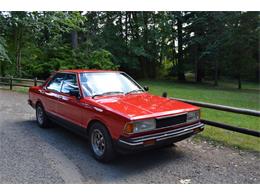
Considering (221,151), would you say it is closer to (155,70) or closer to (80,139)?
(80,139)

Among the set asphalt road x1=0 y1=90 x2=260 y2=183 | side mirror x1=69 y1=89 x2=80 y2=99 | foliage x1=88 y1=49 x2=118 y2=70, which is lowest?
asphalt road x1=0 y1=90 x2=260 y2=183

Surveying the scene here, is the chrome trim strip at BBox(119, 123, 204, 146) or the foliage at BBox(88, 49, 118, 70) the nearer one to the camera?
the chrome trim strip at BBox(119, 123, 204, 146)

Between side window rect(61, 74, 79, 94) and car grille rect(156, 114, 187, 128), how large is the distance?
77.3 inches

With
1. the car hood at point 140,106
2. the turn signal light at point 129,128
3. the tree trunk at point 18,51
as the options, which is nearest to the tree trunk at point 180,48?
the tree trunk at point 18,51

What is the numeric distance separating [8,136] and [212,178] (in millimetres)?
4584

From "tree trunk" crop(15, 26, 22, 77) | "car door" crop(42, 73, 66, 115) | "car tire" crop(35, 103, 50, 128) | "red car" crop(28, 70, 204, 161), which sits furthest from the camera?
"tree trunk" crop(15, 26, 22, 77)

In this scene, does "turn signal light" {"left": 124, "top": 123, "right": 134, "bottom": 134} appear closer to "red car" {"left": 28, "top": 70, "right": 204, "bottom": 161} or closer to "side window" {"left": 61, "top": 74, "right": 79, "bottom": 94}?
"red car" {"left": 28, "top": 70, "right": 204, "bottom": 161}

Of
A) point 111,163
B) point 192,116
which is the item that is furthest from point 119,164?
point 192,116

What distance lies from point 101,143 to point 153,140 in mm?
971

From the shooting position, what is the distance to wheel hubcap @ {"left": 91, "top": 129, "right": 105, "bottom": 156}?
4.50m

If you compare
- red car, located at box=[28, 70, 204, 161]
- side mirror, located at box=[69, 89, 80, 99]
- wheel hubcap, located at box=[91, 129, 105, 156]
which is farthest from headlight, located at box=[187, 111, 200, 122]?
side mirror, located at box=[69, 89, 80, 99]

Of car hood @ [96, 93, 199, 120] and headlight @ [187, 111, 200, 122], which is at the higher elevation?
car hood @ [96, 93, 199, 120]

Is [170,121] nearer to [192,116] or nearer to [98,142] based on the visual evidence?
[192,116]

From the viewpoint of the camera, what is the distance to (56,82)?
637cm
